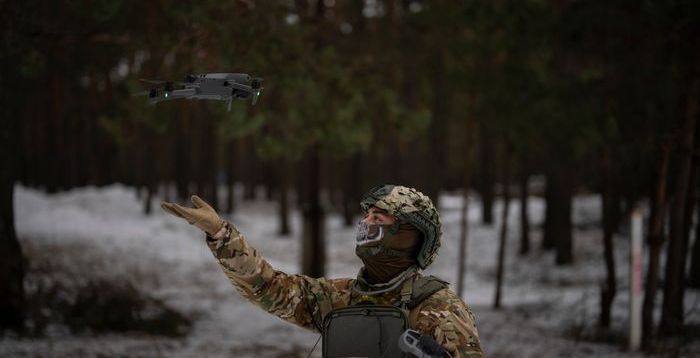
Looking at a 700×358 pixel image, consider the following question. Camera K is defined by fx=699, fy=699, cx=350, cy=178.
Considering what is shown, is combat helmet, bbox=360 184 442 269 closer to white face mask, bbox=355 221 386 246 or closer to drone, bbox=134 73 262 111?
white face mask, bbox=355 221 386 246

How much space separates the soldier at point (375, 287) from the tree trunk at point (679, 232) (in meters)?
6.10

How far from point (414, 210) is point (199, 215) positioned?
92 centimetres

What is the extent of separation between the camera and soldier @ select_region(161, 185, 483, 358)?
2.84m

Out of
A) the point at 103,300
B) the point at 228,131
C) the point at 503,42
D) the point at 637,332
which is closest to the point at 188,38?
the point at 228,131

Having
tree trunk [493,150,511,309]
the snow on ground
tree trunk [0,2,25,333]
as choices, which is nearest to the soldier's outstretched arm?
the snow on ground

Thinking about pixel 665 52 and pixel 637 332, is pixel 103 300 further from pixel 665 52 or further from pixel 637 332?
pixel 665 52

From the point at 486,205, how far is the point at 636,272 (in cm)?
1476

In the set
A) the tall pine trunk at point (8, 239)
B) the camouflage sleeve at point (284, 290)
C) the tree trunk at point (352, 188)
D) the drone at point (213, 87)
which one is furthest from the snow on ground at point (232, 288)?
the drone at point (213, 87)

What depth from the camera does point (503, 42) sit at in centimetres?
1154

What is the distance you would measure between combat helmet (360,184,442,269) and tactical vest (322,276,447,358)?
33 cm

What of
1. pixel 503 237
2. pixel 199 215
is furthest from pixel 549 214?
pixel 199 215

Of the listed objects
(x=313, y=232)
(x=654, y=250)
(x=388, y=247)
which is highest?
(x=388, y=247)

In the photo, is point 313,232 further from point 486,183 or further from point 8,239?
point 486,183

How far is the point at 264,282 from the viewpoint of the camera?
3.16m
